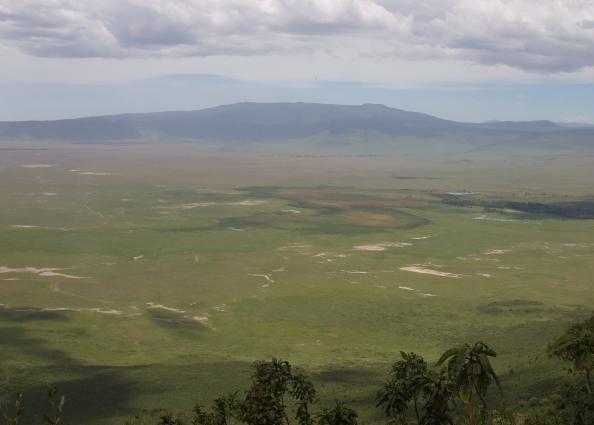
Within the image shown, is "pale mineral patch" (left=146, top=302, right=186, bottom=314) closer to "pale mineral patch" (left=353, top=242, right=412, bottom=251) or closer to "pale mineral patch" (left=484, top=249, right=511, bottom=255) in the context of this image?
"pale mineral patch" (left=353, top=242, right=412, bottom=251)

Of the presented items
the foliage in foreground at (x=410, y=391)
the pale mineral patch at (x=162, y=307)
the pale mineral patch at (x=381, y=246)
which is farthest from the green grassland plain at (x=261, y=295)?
the foliage in foreground at (x=410, y=391)

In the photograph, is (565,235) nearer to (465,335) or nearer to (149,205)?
(465,335)

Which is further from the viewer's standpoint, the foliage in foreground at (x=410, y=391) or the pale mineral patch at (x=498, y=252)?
the pale mineral patch at (x=498, y=252)

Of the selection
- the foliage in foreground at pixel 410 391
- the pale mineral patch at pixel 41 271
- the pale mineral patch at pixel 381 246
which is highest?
the foliage in foreground at pixel 410 391

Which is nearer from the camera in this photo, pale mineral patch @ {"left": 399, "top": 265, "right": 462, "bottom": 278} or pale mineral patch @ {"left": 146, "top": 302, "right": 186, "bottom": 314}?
pale mineral patch @ {"left": 146, "top": 302, "right": 186, "bottom": 314}

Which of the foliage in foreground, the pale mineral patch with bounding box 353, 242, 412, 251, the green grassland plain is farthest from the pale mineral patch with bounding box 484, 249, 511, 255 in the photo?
the foliage in foreground

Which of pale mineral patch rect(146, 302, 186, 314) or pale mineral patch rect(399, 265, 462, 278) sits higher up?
pale mineral patch rect(399, 265, 462, 278)

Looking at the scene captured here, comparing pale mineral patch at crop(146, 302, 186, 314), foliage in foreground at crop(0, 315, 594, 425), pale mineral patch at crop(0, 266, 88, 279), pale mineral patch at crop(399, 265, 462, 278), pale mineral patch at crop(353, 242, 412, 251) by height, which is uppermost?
foliage in foreground at crop(0, 315, 594, 425)

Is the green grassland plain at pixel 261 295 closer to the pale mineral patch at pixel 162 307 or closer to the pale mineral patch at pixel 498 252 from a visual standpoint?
the pale mineral patch at pixel 162 307

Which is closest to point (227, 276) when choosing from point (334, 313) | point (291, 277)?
point (291, 277)

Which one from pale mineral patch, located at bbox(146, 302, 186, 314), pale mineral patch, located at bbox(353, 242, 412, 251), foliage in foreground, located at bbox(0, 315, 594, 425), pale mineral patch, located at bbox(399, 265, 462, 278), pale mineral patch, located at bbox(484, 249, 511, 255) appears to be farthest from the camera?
pale mineral patch, located at bbox(353, 242, 412, 251)
